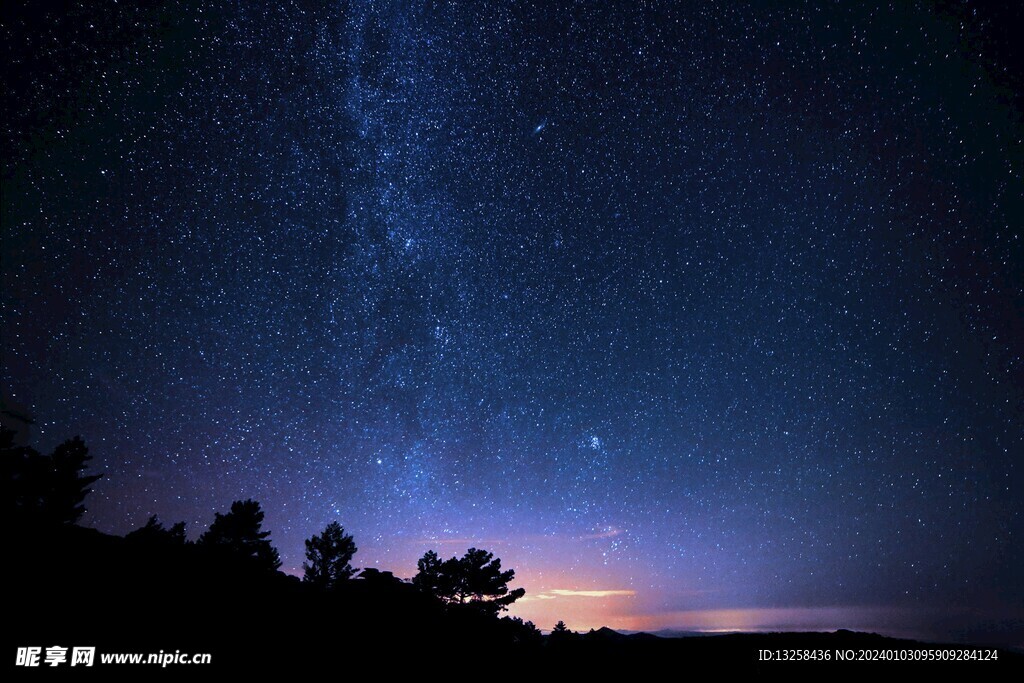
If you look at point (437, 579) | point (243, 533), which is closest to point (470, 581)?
point (437, 579)

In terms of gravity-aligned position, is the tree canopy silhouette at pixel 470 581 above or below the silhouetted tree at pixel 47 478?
below

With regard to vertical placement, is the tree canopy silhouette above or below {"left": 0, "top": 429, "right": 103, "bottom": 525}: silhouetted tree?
below

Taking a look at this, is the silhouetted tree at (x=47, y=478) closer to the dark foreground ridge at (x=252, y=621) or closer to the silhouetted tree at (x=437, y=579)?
the dark foreground ridge at (x=252, y=621)

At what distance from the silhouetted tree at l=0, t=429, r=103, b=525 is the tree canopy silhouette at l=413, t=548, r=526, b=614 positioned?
65.5 ft

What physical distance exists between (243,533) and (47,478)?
35.6 feet

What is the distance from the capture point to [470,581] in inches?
1069

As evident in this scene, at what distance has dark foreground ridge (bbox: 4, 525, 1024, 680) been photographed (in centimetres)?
994

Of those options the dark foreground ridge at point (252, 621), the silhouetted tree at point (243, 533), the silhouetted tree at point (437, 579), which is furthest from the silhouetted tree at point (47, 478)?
the silhouetted tree at point (437, 579)

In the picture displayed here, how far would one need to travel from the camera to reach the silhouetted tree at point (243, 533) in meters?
25.8

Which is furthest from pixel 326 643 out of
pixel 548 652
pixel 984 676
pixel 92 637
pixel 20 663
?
pixel 984 676

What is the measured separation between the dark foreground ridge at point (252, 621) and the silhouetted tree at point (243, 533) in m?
9.95

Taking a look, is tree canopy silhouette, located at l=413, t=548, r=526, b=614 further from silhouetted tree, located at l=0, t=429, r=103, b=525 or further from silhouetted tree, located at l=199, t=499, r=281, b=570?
silhouetted tree, located at l=0, t=429, r=103, b=525

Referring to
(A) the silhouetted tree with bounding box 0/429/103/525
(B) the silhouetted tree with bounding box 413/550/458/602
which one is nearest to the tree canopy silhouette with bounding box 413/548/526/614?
(B) the silhouetted tree with bounding box 413/550/458/602

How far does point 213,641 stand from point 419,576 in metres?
18.4
